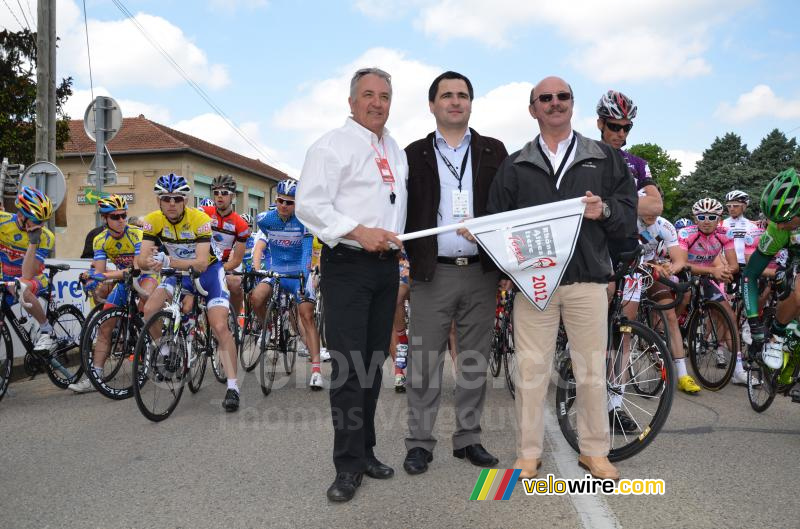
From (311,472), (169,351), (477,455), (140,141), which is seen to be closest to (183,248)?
(169,351)

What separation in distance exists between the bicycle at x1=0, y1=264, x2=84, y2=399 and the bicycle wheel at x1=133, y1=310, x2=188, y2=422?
1.76m

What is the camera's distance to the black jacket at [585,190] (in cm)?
385

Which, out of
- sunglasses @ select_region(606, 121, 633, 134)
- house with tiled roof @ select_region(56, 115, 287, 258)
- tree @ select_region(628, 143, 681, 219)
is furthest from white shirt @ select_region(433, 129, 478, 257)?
tree @ select_region(628, 143, 681, 219)

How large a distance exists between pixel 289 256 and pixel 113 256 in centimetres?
197

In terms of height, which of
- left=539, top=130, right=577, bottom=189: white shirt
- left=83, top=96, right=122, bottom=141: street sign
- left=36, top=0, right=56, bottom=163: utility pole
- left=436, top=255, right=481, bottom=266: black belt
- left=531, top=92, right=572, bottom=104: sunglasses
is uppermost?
left=36, top=0, right=56, bottom=163: utility pole

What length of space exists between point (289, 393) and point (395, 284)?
10.2 ft

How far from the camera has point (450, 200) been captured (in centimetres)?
420

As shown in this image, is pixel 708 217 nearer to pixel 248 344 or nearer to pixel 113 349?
pixel 248 344

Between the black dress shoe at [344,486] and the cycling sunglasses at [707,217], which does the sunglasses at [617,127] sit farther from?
the cycling sunglasses at [707,217]

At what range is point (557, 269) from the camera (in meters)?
→ 3.75

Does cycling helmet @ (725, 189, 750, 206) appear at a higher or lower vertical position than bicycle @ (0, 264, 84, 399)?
higher

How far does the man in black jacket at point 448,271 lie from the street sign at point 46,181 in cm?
856

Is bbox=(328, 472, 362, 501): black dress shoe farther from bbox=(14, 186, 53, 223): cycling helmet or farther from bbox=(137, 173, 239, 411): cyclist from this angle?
bbox=(14, 186, 53, 223): cycling helmet

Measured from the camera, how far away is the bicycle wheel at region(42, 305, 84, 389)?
23.0ft
